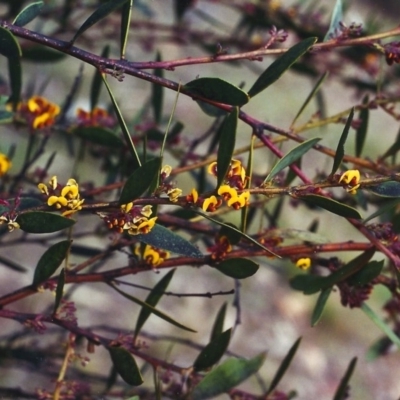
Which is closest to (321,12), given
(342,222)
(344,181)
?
(344,181)

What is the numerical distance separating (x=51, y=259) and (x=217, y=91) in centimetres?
16

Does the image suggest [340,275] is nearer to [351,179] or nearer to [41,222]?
[351,179]

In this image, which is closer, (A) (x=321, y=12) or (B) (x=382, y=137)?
(A) (x=321, y=12)

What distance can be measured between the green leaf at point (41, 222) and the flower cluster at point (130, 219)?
0.03 meters

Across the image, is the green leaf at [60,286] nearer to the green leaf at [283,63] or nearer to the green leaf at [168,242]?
the green leaf at [168,242]

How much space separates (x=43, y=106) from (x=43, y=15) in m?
0.31

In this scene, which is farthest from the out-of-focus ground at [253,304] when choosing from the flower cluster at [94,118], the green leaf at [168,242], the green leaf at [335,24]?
the green leaf at [168,242]

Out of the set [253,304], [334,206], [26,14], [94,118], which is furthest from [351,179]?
[253,304]

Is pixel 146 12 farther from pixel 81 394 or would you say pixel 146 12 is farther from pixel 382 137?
pixel 382 137

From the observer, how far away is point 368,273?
0.49 metres

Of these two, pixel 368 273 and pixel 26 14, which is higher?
pixel 26 14

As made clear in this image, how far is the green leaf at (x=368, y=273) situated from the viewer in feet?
1.59

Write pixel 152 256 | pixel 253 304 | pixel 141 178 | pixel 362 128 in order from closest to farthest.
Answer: pixel 141 178, pixel 152 256, pixel 362 128, pixel 253 304

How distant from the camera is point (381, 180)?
411 mm
